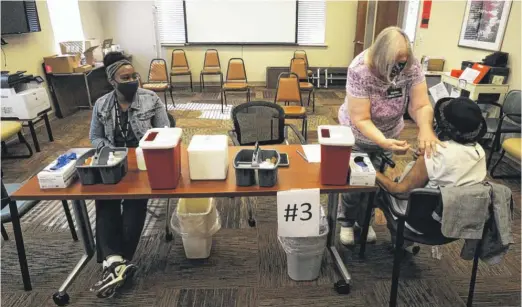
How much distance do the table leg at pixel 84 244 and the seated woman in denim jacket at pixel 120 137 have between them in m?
0.09

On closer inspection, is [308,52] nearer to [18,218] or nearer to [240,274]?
[240,274]

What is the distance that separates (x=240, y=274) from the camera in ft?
6.51

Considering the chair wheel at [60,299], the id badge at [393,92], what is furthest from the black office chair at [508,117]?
the chair wheel at [60,299]

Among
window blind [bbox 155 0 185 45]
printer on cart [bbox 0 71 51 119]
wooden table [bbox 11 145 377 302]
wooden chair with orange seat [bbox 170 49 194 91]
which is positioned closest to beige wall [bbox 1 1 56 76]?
printer on cart [bbox 0 71 51 119]

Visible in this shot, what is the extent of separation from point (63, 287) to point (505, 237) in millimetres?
2058

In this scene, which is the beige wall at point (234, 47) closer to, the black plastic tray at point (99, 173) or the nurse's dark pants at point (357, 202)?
the nurse's dark pants at point (357, 202)

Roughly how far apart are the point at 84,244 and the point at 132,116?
2.54 ft

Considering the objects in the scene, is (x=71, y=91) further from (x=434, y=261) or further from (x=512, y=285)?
(x=512, y=285)

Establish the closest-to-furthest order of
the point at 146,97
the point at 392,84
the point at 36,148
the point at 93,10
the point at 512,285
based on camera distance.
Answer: the point at 392,84, the point at 512,285, the point at 146,97, the point at 36,148, the point at 93,10

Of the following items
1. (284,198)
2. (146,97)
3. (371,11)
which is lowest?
(284,198)

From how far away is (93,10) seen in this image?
6020 millimetres

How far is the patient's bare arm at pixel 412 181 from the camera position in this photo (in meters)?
1.53

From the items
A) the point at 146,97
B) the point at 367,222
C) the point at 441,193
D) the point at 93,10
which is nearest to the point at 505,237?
the point at 441,193

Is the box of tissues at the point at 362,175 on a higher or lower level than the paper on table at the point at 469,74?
lower
